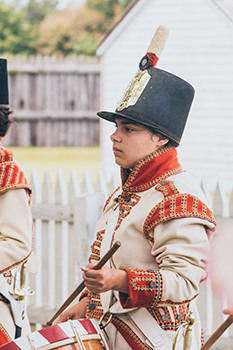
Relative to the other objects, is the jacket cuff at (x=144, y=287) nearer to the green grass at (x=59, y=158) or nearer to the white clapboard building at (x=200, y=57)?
the white clapboard building at (x=200, y=57)

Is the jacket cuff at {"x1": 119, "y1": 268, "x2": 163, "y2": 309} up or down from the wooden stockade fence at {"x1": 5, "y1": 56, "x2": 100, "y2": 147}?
up

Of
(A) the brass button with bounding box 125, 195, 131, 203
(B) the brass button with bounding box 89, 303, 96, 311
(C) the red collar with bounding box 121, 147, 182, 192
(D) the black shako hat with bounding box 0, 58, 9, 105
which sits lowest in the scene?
(B) the brass button with bounding box 89, 303, 96, 311

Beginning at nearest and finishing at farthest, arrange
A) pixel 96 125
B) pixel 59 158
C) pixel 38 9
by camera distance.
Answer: pixel 59 158 → pixel 96 125 → pixel 38 9

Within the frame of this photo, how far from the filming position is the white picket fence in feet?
16.6

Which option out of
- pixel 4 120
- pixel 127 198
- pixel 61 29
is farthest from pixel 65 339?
pixel 61 29

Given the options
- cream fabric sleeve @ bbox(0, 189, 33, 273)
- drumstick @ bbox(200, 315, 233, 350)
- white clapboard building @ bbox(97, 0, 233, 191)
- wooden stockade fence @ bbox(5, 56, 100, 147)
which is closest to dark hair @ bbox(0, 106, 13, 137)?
cream fabric sleeve @ bbox(0, 189, 33, 273)

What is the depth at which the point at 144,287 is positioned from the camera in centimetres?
216

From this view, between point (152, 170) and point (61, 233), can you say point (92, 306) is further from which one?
point (61, 233)

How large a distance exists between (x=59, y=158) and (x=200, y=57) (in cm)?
571

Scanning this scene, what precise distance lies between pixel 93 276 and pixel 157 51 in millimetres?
872

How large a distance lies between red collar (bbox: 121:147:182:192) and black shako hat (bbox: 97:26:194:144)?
0.08 meters

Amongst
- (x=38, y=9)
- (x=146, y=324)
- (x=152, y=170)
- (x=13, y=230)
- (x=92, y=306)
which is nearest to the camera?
(x=146, y=324)

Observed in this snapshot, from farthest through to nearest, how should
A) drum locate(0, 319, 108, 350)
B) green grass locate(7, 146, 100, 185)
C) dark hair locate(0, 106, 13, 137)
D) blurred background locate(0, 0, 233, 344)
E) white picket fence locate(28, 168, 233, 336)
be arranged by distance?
green grass locate(7, 146, 100, 185)
blurred background locate(0, 0, 233, 344)
white picket fence locate(28, 168, 233, 336)
dark hair locate(0, 106, 13, 137)
drum locate(0, 319, 108, 350)

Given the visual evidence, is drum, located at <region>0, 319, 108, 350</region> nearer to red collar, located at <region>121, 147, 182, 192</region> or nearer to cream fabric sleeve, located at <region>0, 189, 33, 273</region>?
red collar, located at <region>121, 147, 182, 192</region>
